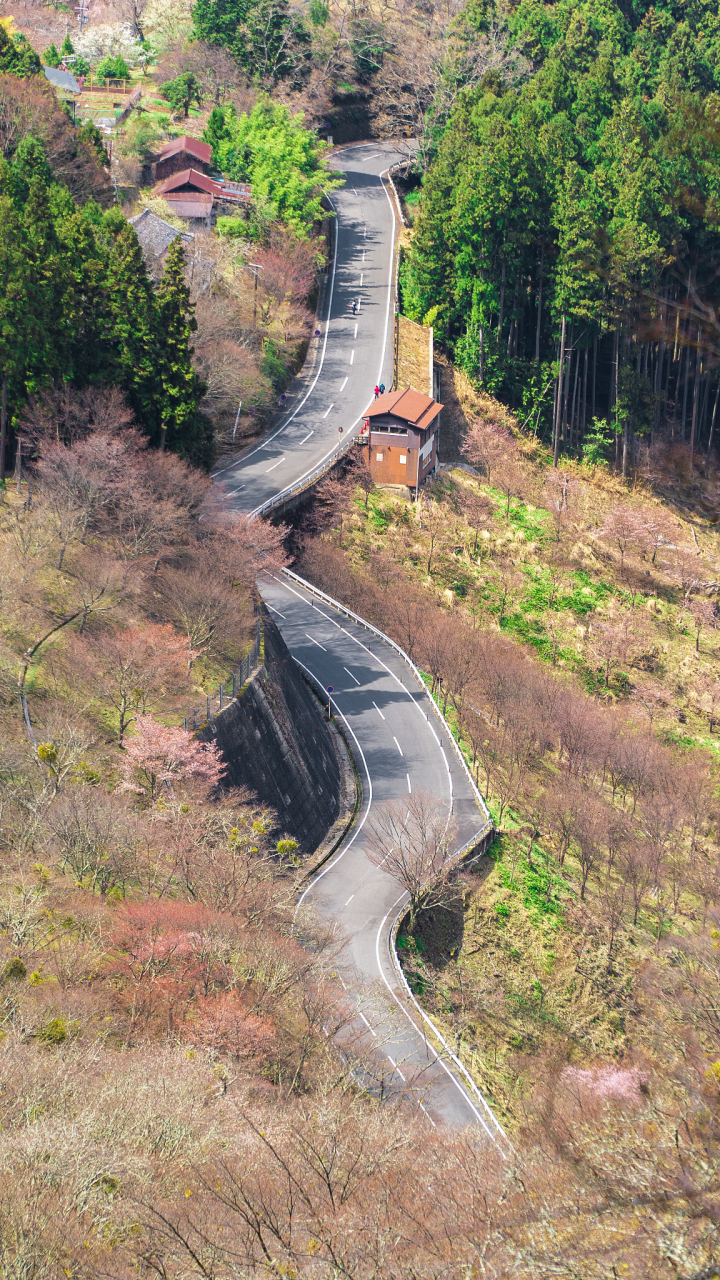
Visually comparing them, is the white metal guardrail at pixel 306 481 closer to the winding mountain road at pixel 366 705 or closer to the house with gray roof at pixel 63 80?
the winding mountain road at pixel 366 705

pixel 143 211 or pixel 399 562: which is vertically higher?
pixel 143 211

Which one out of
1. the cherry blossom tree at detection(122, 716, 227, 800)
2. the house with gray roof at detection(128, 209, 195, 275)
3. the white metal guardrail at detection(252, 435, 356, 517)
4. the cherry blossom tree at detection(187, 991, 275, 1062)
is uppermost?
the house with gray roof at detection(128, 209, 195, 275)

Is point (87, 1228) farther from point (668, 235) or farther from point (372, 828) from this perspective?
point (668, 235)

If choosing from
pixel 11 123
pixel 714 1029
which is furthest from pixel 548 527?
pixel 714 1029

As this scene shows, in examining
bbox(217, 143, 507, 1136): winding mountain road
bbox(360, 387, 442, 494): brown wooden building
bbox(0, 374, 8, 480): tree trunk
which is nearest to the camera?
bbox(217, 143, 507, 1136): winding mountain road

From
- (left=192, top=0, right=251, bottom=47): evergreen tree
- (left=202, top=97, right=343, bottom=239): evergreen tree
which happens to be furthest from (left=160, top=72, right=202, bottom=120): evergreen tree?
(left=202, top=97, right=343, bottom=239): evergreen tree

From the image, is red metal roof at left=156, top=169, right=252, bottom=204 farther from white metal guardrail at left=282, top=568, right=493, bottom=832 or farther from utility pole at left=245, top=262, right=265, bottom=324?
white metal guardrail at left=282, top=568, right=493, bottom=832

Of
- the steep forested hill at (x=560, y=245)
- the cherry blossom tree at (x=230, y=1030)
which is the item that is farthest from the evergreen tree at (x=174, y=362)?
the cherry blossom tree at (x=230, y=1030)

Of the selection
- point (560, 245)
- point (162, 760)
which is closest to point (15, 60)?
point (560, 245)
